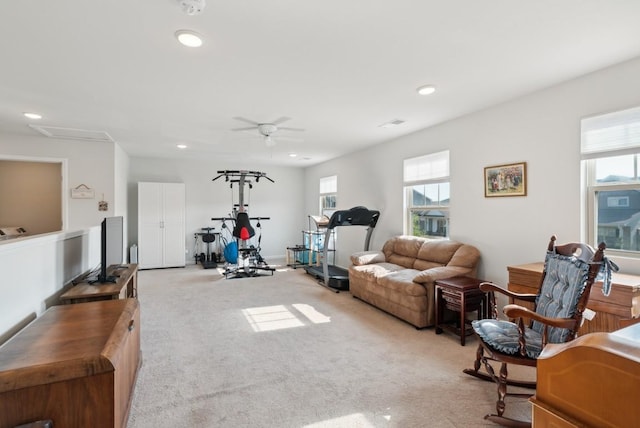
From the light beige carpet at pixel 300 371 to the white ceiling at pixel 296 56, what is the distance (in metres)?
2.56

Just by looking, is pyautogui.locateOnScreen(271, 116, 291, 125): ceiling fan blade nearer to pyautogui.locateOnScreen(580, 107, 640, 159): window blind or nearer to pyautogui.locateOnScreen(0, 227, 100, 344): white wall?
pyautogui.locateOnScreen(0, 227, 100, 344): white wall

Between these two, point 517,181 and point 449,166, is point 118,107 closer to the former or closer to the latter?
point 449,166

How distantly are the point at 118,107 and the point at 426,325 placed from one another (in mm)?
4365

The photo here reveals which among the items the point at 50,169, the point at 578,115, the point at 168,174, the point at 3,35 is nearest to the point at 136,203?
the point at 168,174

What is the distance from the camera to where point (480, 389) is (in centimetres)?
235

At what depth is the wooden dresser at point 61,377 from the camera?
1.23 meters

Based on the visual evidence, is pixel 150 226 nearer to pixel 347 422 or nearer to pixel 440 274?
pixel 440 274

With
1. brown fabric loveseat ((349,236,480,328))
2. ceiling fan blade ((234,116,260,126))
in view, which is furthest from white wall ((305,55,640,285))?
ceiling fan blade ((234,116,260,126))

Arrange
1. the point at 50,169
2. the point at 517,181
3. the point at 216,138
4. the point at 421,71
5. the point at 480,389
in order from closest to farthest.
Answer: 1. the point at 480,389
2. the point at 421,71
3. the point at 517,181
4. the point at 216,138
5. the point at 50,169

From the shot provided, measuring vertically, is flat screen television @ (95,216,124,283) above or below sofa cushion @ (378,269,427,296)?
above

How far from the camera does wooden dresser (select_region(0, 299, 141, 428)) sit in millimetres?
1229

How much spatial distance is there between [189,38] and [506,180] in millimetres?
3417

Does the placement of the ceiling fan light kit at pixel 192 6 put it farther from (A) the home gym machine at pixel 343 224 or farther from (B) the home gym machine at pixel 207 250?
(B) the home gym machine at pixel 207 250

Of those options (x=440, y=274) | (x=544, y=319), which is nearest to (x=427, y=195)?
(x=440, y=274)
